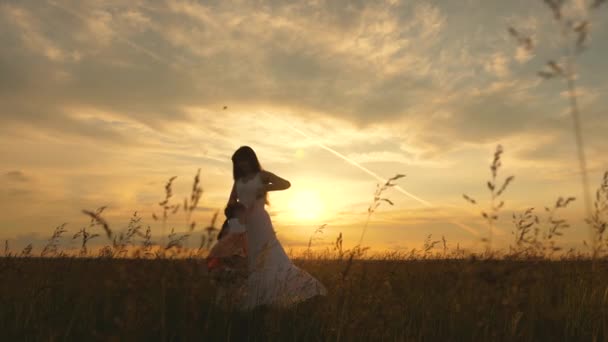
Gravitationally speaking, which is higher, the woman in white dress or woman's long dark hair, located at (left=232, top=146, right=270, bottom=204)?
woman's long dark hair, located at (left=232, top=146, right=270, bottom=204)

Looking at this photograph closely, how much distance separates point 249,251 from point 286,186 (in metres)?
1.00

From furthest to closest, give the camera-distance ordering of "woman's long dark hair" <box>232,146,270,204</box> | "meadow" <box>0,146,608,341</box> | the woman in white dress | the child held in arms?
1. "woman's long dark hair" <box>232,146,270,204</box>
2. the woman in white dress
3. the child held in arms
4. "meadow" <box>0,146,608,341</box>

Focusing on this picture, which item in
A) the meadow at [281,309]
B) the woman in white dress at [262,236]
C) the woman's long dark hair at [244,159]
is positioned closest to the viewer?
the meadow at [281,309]

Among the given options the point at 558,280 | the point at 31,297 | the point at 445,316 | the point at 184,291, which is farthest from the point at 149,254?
the point at 558,280

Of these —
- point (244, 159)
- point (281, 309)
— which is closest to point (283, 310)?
point (281, 309)

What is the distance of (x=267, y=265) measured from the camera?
6.16m

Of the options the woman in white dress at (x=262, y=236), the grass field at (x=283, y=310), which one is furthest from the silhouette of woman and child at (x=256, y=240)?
the grass field at (x=283, y=310)

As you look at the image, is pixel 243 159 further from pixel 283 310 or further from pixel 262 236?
pixel 283 310

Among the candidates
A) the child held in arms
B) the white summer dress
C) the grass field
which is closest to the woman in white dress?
the white summer dress

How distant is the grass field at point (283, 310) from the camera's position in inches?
88.9

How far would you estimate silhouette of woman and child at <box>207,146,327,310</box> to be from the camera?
5.58 meters

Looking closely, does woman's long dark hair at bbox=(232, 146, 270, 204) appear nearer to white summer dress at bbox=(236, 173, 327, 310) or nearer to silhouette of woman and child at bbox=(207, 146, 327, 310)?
silhouette of woman and child at bbox=(207, 146, 327, 310)

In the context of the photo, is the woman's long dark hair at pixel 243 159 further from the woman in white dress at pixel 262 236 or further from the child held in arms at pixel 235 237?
the child held in arms at pixel 235 237

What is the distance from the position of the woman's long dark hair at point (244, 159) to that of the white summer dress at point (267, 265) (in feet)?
0.52
